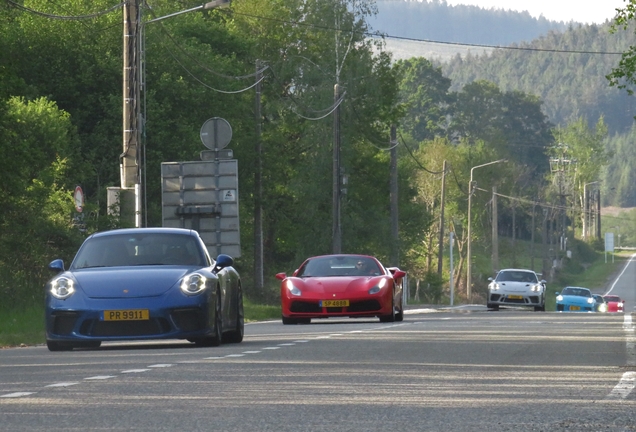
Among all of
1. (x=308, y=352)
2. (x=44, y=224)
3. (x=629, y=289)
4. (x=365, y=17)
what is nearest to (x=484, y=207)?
(x=629, y=289)

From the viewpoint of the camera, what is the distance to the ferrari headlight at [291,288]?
27625 mm

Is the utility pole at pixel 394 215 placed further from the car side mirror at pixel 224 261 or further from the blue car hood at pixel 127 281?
the blue car hood at pixel 127 281

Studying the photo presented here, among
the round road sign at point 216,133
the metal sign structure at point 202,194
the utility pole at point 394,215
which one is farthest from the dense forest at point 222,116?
the round road sign at point 216,133

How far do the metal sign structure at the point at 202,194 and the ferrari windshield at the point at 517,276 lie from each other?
1729cm

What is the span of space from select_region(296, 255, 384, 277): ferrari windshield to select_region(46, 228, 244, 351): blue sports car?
31.2 feet

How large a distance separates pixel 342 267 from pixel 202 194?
9.07 metres

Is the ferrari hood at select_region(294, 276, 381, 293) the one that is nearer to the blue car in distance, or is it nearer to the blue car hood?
the blue car hood

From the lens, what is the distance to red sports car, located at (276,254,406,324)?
27.2 metres

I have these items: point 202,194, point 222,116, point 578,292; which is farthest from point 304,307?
point 578,292

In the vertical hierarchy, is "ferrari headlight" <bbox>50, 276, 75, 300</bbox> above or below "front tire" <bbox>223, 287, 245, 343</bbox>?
above

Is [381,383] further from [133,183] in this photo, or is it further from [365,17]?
[365,17]

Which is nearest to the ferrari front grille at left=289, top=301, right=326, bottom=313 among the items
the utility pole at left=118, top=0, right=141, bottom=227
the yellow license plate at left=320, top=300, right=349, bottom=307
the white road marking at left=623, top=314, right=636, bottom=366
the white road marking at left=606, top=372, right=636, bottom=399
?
the yellow license plate at left=320, top=300, right=349, bottom=307

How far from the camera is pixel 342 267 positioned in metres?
28.2

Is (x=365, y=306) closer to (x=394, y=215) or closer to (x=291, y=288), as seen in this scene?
(x=291, y=288)
